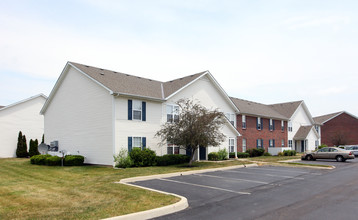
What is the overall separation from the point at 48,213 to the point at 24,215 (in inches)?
23.7

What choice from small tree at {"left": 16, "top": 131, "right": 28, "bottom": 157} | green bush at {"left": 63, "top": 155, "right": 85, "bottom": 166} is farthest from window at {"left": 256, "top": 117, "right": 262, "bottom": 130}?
small tree at {"left": 16, "top": 131, "right": 28, "bottom": 157}

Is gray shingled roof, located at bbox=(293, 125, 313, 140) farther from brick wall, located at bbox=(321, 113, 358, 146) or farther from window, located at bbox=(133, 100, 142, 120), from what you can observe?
window, located at bbox=(133, 100, 142, 120)

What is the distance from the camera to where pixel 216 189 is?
12.4 metres

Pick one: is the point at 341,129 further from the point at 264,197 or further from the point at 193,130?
the point at 264,197

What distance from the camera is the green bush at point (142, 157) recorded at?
21.3m

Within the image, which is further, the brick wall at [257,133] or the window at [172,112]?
the brick wall at [257,133]

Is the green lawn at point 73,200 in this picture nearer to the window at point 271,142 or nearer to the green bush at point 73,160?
the green bush at point 73,160

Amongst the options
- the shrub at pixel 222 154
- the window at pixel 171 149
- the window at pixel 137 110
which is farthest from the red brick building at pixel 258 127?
the window at pixel 137 110

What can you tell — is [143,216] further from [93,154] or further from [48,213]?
[93,154]

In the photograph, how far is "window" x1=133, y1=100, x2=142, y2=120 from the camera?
2283 cm

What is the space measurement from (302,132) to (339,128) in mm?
13872

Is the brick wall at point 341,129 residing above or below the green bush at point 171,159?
above

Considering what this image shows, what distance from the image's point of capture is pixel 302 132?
4584 centimetres

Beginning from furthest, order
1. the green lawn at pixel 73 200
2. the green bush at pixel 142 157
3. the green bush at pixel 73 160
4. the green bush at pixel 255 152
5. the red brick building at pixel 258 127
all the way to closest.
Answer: the red brick building at pixel 258 127 < the green bush at pixel 255 152 < the green bush at pixel 73 160 < the green bush at pixel 142 157 < the green lawn at pixel 73 200
